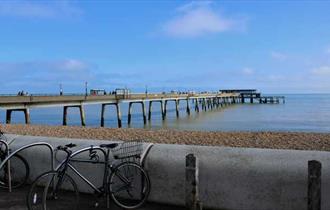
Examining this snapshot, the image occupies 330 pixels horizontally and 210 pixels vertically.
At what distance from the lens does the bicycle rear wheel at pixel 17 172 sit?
6.84 meters

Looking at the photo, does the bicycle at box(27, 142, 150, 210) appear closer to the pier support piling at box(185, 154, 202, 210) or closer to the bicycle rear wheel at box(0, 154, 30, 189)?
the pier support piling at box(185, 154, 202, 210)

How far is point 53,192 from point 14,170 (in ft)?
6.25

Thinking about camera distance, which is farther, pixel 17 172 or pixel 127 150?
pixel 17 172

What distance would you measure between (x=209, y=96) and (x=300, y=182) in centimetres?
9296

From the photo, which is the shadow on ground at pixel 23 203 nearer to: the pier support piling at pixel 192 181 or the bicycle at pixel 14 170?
the bicycle at pixel 14 170

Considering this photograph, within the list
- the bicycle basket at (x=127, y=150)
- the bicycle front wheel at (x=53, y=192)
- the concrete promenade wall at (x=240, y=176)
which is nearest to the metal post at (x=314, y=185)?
the concrete promenade wall at (x=240, y=176)

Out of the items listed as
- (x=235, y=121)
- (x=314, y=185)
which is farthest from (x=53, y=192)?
(x=235, y=121)

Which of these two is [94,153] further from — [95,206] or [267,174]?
[267,174]

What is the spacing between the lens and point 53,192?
5.42 metres

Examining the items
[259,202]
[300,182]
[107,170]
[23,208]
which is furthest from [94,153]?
[300,182]

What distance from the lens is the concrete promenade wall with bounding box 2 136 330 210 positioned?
499 centimetres

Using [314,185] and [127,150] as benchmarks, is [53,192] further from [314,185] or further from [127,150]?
[314,185]

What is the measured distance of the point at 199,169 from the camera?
18.2ft

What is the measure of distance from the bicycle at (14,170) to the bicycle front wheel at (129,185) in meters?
1.95
